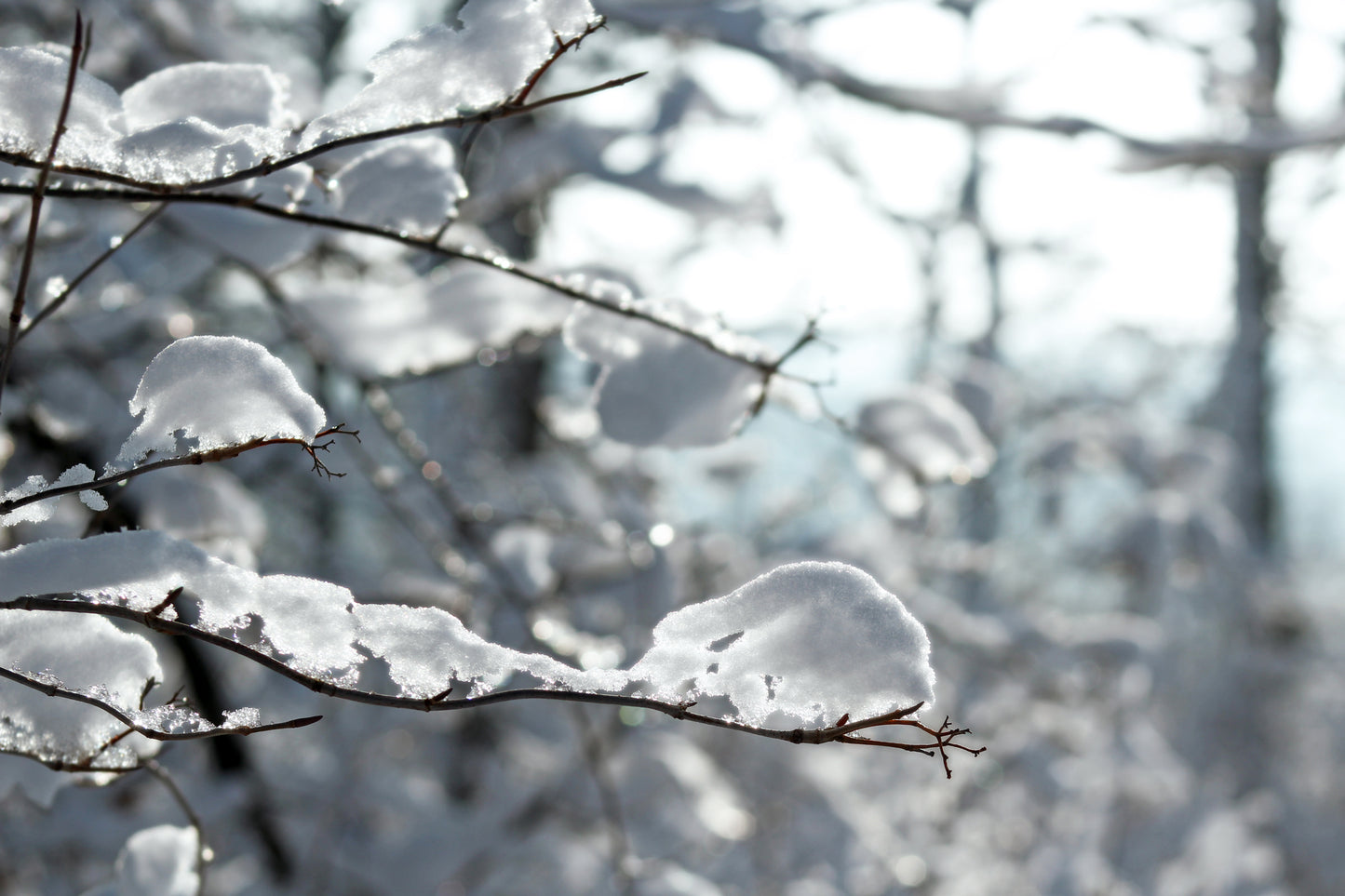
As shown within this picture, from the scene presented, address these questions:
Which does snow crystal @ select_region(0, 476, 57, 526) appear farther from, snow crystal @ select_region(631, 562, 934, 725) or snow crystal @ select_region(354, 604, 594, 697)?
snow crystal @ select_region(631, 562, 934, 725)

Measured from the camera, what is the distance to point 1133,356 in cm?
1211

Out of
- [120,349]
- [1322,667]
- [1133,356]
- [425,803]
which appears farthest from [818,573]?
[1133,356]

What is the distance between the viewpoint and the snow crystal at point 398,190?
912 millimetres

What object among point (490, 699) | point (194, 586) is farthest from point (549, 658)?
point (194, 586)

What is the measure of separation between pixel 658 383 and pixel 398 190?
0.36m

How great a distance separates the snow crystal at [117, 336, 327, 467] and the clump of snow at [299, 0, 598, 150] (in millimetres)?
168

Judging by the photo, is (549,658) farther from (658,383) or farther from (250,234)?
(250,234)

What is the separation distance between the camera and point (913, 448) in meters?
1.55

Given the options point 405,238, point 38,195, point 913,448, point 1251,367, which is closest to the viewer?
point 38,195

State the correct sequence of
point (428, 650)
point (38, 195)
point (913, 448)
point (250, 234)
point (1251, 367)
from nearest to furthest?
point (38, 195)
point (428, 650)
point (250, 234)
point (913, 448)
point (1251, 367)

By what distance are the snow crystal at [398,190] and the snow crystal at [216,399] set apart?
30cm

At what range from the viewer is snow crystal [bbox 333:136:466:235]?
2.99ft

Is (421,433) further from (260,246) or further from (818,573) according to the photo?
(818,573)

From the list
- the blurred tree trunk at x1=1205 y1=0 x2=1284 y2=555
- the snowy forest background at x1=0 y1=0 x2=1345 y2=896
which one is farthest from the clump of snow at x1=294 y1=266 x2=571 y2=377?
the blurred tree trunk at x1=1205 y1=0 x2=1284 y2=555
